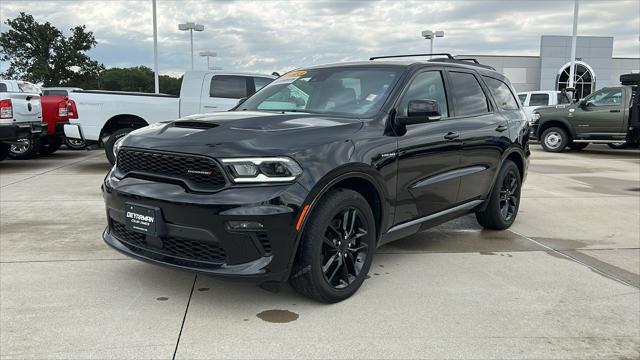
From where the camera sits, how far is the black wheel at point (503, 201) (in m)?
5.67

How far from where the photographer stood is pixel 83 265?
452cm

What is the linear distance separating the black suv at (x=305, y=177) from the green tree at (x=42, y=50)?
1892 inches

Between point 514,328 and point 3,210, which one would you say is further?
point 3,210

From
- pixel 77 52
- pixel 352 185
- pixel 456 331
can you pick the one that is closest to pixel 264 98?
pixel 352 185

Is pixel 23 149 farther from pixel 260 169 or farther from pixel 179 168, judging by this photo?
pixel 260 169

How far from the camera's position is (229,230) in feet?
10.5

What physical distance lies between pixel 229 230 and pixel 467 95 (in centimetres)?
300

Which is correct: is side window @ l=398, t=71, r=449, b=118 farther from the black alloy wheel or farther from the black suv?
the black alloy wheel

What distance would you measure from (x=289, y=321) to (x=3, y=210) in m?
5.06

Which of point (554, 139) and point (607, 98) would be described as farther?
point (554, 139)

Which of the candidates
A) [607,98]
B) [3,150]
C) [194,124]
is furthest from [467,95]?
[607,98]

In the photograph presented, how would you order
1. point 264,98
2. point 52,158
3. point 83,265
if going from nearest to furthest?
Result: point 83,265
point 264,98
point 52,158

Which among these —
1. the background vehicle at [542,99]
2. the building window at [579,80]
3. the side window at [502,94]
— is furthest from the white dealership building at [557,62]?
the side window at [502,94]

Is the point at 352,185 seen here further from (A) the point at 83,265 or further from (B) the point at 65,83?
(B) the point at 65,83
